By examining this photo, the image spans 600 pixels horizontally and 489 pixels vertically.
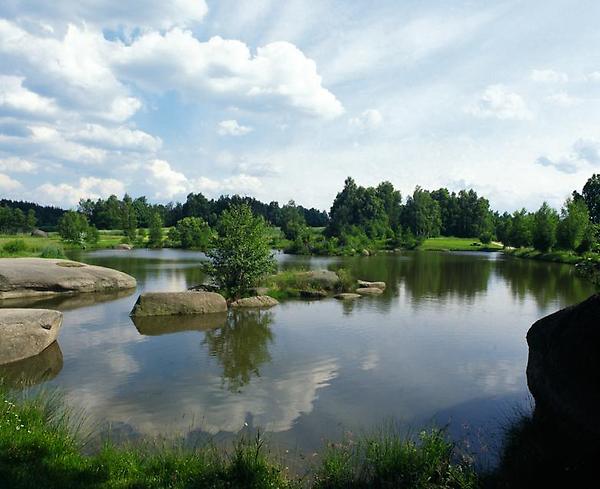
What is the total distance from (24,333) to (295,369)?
28.5 ft

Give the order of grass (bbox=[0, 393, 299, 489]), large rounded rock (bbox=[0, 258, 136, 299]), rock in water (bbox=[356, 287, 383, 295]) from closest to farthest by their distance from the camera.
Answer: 1. grass (bbox=[0, 393, 299, 489])
2. large rounded rock (bbox=[0, 258, 136, 299])
3. rock in water (bbox=[356, 287, 383, 295])

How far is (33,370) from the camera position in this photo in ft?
45.1

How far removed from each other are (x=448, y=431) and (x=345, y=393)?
3065mm

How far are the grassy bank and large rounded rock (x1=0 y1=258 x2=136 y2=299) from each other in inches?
799

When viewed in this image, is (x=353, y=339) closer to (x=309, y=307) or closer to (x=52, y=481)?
(x=309, y=307)

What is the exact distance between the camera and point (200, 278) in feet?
125

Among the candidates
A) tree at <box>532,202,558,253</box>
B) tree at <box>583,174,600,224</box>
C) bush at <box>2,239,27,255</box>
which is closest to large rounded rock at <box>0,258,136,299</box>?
bush at <box>2,239,27,255</box>

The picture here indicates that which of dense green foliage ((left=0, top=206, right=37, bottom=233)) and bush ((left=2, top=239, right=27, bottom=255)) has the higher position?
dense green foliage ((left=0, top=206, right=37, bottom=233))

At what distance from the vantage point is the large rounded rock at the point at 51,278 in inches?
1023

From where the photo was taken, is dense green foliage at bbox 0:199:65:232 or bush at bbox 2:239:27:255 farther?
dense green foliage at bbox 0:199:65:232

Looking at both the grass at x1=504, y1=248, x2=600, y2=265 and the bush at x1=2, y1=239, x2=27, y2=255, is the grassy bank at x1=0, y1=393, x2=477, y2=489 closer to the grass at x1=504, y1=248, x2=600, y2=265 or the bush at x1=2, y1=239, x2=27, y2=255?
the bush at x1=2, y1=239, x2=27, y2=255

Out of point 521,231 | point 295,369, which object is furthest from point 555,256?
point 295,369

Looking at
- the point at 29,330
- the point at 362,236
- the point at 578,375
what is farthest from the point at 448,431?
the point at 362,236

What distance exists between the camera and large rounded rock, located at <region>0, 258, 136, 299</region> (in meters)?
26.0
